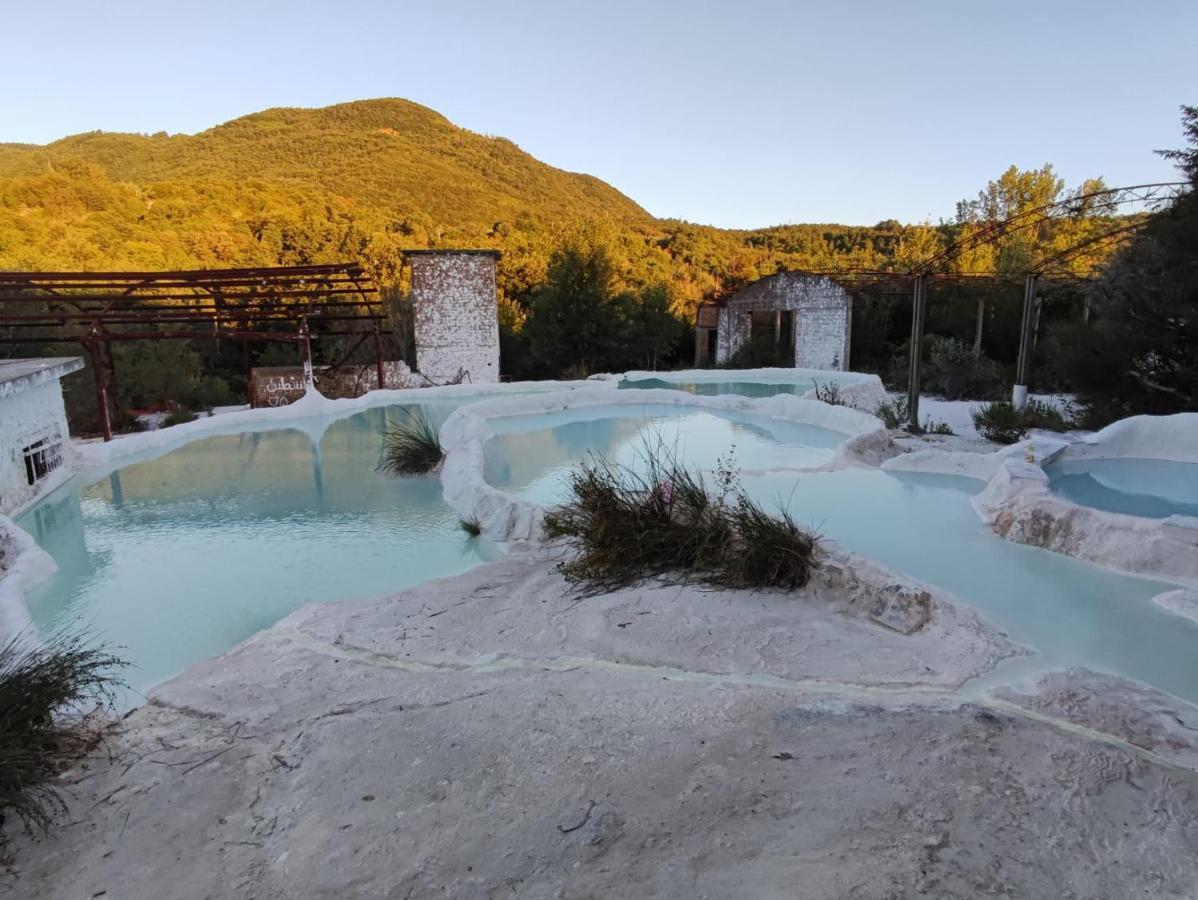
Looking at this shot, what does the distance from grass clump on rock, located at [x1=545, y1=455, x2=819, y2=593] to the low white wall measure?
4.57 feet

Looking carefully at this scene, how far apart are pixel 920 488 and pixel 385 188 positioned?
35.2 m

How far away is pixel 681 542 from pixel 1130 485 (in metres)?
4.99

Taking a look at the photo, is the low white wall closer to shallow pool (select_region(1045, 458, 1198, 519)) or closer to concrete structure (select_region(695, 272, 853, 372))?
shallow pool (select_region(1045, 458, 1198, 519))

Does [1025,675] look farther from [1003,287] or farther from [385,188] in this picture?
[385,188]

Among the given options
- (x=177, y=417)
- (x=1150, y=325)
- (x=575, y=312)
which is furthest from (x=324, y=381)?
(x=1150, y=325)

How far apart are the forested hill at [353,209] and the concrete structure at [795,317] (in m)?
2.00

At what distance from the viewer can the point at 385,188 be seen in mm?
36750

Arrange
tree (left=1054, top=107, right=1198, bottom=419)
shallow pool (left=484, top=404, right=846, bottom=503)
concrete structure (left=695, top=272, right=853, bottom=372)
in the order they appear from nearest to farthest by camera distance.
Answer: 1. shallow pool (left=484, top=404, right=846, bottom=503)
2. tree (left=1054, top=107, right=1198, bottom=419)
3. concrete structure (left=695, top=272, right=853, bottom=372)

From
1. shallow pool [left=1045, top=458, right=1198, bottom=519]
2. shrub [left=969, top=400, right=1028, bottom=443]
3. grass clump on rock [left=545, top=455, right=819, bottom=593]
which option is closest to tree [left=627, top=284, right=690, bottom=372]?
shrub [left=969, top=400, right=1028, bottom=443]

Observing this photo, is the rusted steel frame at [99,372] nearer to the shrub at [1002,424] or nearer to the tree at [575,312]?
the tree at [575,312]

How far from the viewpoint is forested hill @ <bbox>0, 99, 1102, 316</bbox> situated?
77.3 ft

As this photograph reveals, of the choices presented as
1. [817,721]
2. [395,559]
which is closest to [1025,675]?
[817,721]

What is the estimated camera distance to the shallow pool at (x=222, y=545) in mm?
5020

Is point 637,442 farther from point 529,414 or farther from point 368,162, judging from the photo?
point 368,162
